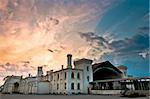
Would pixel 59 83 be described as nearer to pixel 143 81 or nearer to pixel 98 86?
pixel 98 86

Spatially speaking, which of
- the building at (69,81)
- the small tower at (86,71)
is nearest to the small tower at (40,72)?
the building at (69,81)

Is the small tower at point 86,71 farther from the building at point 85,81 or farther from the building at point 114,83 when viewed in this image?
the building at point 114,83

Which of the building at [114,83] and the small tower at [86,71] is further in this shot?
the small tower at [86,71]

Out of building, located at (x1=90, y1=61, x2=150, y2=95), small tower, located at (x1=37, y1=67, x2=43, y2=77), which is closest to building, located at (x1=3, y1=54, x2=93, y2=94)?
building, located at (x1=90, y1=61, x2=150, y2=95)

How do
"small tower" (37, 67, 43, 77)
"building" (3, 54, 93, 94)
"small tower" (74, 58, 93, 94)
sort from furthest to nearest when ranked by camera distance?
"small tower" (37, 67, 43, 77)
"small tower" (74, 58, 93, 94)
"building" (3, 54, 93, 94)

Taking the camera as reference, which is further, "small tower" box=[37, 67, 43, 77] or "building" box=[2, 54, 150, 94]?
"small tower" box=[37, 67, 43, 77]

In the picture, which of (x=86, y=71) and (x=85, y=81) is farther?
(x=86, y=71)

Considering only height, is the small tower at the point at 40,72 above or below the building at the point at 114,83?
above

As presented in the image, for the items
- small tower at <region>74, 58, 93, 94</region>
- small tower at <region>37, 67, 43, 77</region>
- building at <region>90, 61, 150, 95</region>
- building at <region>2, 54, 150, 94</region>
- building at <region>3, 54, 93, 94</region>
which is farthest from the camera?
small tower at <region>37, 67, 43, 77</region>

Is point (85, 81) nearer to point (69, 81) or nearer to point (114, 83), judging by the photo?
point (69, 81)

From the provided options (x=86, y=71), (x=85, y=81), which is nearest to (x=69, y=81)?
(x=85, y=81)

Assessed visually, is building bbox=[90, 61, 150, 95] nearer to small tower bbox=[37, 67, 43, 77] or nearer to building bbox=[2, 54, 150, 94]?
building bbox=[2, 54, 150, 94]

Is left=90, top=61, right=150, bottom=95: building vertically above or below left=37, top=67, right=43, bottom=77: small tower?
below

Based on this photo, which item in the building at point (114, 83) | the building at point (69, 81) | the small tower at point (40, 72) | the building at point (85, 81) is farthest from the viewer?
the small tower at point (40, 72)
